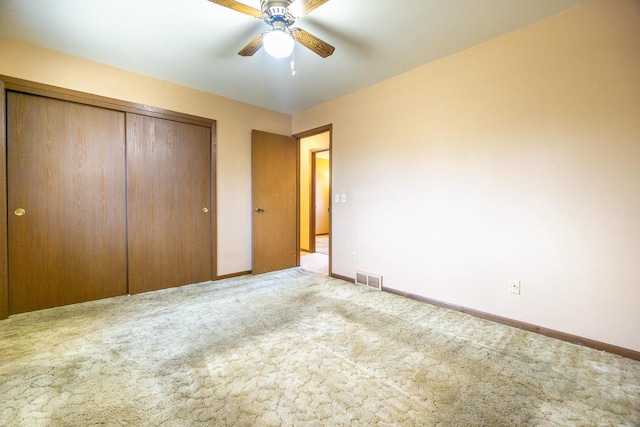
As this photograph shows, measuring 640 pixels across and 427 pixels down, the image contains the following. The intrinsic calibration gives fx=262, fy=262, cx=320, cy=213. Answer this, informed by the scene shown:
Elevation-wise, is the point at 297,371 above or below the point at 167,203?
below

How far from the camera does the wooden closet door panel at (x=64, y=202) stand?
2449mm

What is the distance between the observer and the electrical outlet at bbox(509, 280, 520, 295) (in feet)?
7.39

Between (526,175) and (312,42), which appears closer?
(312,42)

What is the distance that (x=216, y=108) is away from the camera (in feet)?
11.8

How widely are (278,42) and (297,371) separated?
2.17 meters

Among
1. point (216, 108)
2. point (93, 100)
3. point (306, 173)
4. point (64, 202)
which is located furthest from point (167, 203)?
point (306, 173)

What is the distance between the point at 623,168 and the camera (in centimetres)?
182

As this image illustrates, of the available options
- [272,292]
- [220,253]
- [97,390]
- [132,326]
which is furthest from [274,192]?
[97,390]

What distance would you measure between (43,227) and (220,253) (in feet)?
5.81

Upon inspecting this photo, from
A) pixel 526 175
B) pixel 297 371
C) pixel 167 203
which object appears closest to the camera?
pixel 297 371

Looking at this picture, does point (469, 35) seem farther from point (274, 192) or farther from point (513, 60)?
point (274, 192)

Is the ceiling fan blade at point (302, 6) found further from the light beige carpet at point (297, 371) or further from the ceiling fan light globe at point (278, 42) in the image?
the light beige carpet at point (297, 371)

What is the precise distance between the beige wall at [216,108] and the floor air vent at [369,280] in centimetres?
167

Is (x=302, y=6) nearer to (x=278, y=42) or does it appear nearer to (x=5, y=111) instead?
(x=278, y=42)
